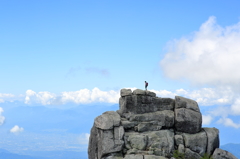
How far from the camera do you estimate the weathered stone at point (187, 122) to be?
41.3 meters

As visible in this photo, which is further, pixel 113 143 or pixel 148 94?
pixel 148 94

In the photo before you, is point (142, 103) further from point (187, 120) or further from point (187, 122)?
point (187, 122)

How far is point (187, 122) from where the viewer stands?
4128 centimetres

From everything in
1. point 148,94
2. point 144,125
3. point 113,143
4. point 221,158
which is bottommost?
point 221,158

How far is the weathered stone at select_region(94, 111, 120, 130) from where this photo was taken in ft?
127

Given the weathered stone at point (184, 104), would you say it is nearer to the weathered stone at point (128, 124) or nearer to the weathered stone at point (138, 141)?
the weathered stone at point (128, 124)

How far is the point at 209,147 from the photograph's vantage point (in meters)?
40.4

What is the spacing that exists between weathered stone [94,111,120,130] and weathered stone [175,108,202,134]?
362 inches

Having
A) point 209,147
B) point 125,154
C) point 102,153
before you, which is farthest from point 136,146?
point 209,147

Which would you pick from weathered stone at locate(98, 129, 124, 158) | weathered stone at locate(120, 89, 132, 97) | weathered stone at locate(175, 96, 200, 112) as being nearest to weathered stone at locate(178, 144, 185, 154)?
weathered stone at locate(175, 96, 200, 112)

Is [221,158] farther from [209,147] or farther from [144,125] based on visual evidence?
[144,125]

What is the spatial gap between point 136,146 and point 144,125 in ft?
11.3

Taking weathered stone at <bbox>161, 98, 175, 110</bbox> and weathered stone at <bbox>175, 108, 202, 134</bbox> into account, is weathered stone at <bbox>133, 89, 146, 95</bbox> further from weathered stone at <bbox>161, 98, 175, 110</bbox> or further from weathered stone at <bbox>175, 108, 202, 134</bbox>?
weathered stone at <bbox>175, 108, 202, 134</bbox>

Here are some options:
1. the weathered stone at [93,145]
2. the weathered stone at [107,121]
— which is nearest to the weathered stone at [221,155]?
the weathered stone at [107,121]
